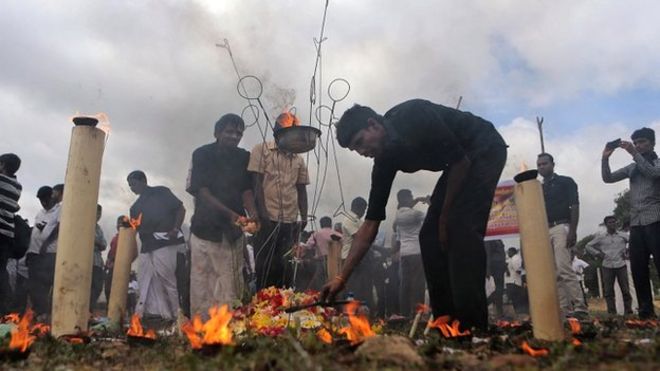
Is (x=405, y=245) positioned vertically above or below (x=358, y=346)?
above

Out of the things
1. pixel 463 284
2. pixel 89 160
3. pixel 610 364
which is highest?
pixel 89 160

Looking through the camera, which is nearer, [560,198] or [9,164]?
[9,164]

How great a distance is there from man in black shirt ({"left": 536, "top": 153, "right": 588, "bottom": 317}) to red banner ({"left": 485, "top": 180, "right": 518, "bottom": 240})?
6.88 ft

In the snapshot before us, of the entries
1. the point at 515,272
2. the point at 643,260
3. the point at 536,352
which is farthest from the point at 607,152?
the point at 515,272

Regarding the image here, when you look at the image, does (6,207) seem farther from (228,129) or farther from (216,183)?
(228,129)

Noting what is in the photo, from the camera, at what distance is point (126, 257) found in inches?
194

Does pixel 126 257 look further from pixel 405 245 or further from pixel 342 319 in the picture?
pixel 405 245

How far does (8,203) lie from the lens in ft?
20.6

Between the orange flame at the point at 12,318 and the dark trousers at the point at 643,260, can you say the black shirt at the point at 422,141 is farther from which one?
the orange flame at the point at 12,318

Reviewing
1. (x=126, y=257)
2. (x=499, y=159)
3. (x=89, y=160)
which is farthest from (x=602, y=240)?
(x=89, y=160)

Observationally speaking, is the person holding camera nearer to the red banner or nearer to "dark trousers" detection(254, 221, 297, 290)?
the red banner

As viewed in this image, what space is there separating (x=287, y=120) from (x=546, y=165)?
399 cm

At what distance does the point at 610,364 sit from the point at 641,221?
451cm

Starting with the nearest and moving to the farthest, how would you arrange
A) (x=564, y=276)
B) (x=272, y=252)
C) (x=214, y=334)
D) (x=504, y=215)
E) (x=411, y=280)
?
1. (x=214, y=334)
2. (x=272, y=252)
3. (x=564, y=276)
4. (x=411, y=280)
5. (x=504, y=215)
